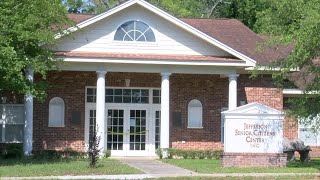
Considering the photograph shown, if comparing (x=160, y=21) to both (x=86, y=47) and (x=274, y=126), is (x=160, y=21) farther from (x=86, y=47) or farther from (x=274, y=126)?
(x=274, y=126)

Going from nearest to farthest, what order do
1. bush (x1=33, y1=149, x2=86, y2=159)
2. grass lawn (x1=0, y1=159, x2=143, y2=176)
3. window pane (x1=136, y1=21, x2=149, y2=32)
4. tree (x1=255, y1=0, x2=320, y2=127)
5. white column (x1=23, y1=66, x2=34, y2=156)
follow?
tree (x1=255, y1=0, x2=320, y2=127), grass lawn (x1=0, y1=159, x2=143, y2=176), white column (x1=23, y1=66, x2=34, y2=156), bush (x1=33, y1=149, x2=86, y2=159), window pane (x1=136, y1=21, x2=149, y2=32)

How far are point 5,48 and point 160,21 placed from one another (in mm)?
8669

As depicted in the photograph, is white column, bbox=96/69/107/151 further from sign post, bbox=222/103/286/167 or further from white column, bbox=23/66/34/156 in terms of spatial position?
sign post, bbox=222/103/286/167

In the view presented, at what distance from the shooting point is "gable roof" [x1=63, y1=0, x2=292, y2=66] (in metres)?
25.5

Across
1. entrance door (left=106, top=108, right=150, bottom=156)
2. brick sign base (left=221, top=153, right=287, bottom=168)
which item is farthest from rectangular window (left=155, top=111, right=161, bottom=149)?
brick sign base (left=221, top=153, right=287, bottom=168)

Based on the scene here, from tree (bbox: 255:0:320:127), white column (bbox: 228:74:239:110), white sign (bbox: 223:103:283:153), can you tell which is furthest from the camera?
white column (bbox: 228:74:239:110)

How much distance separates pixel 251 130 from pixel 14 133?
11.0 metres

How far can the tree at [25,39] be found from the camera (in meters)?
19.7

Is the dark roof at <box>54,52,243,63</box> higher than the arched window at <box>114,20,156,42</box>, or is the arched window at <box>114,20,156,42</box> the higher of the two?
the arched window at <box>114,20,156,42</box>

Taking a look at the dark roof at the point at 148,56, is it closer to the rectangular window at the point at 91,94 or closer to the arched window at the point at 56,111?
the rectangular window at the point at 91,94

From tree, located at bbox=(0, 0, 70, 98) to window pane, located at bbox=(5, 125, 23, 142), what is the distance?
197 inches

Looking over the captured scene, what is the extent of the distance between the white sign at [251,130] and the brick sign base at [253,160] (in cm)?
13

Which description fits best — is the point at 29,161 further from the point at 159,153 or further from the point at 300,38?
the point at 300,38

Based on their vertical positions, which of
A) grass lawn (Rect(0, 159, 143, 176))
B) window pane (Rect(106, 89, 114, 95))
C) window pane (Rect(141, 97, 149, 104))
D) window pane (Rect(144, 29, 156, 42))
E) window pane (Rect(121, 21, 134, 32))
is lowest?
grass lawn (Rect(0, 159, 143, 176))
